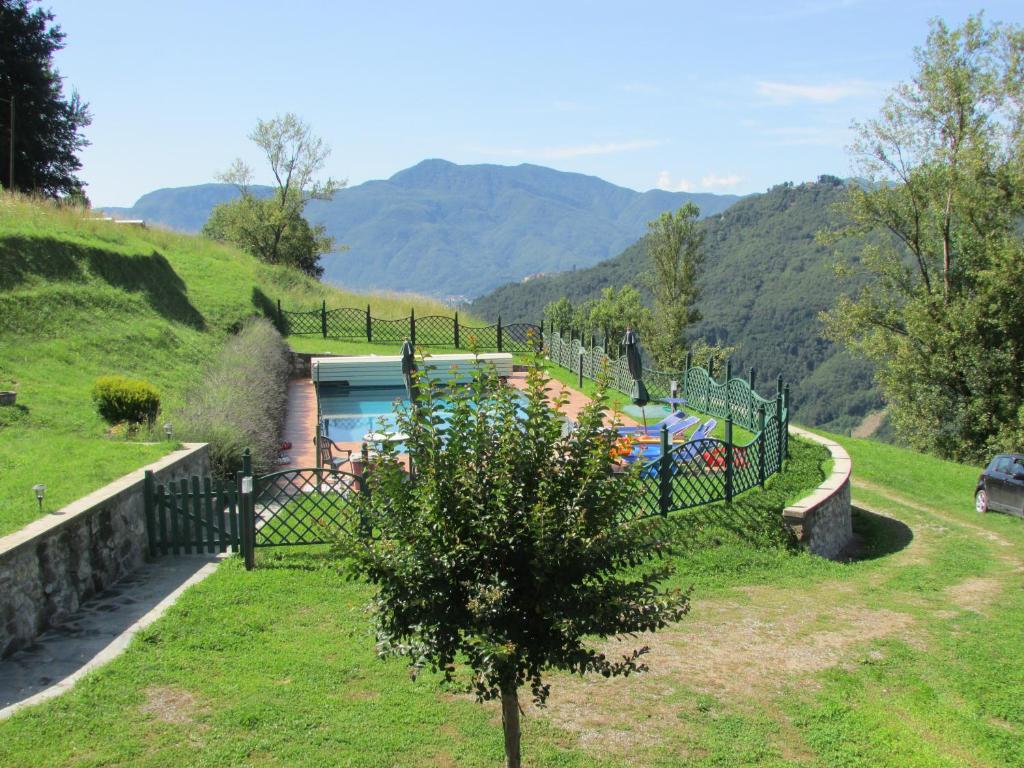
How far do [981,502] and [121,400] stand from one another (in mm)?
13555

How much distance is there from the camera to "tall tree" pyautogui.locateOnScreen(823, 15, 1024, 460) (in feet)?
83.2

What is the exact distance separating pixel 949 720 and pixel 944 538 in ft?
22.1

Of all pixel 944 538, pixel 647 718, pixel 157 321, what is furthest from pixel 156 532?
pixel 944 538

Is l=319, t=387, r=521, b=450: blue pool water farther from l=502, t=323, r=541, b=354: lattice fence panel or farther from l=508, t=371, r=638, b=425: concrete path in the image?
l=502, t=323, r=541, b=354: lattice fence panel

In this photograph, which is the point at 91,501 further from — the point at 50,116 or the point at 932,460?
the point at 50,116

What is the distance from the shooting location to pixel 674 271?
113ft

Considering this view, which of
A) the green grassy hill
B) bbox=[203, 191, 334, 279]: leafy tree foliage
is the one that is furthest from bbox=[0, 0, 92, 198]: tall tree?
bbox=[203, 191, 334, 279]: leafy tree foliage

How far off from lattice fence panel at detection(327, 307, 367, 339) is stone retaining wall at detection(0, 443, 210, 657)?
17.7 metres

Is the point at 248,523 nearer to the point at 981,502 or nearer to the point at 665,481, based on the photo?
the point at 665,481

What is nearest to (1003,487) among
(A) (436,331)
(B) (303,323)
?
(A) (436,331)

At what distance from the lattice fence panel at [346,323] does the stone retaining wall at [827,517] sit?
57.5 feet

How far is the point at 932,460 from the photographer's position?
61.8 ft

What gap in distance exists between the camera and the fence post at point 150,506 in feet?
29.5

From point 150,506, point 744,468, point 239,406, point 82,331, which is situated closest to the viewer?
point 150,506
